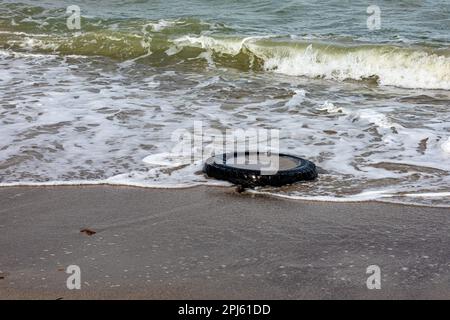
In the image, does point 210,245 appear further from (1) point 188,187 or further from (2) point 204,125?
(2) point 204,125

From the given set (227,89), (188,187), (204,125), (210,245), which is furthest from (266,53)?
(210,245)

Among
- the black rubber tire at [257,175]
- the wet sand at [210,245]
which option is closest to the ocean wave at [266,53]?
the black rubber tire at [257,175]

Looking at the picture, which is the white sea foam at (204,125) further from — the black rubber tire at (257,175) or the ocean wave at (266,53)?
the ocean wave at (266,53)

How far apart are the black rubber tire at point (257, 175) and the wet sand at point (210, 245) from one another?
14 centimetres

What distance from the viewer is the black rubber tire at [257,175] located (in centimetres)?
520

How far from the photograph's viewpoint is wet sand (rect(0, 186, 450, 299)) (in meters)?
3.52

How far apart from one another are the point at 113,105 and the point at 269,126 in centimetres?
196

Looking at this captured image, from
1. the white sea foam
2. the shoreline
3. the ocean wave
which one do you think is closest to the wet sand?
the shoreline

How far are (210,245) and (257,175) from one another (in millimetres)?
1179

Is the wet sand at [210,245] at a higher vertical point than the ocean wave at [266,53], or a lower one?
lower

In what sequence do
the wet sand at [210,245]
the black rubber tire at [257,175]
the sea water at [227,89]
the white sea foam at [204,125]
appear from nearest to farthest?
the wet sand at [210,245], the black rubber tire at [257,175], the white sea foam at [204,125], the sea water at [227,89]
